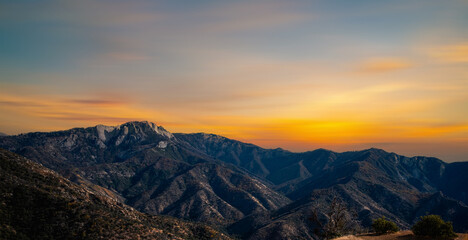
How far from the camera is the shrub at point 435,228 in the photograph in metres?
60.9

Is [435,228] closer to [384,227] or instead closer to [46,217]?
[384,227]

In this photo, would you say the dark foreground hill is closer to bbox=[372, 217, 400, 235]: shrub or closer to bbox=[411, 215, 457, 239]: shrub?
bbox=[372, 217, 400, 235]: shrub

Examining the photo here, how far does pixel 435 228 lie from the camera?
2430 inches

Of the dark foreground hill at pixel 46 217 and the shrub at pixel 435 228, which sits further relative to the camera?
the dark foreground hill at pixel 46 217

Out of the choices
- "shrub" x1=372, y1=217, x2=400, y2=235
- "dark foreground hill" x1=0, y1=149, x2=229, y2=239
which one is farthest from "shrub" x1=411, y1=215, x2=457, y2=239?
"dark foreground hill" x1=0, y1=149, x2=229, y2=239

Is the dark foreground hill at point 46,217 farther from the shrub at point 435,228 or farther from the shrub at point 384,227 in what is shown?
the shrub at point 435,228

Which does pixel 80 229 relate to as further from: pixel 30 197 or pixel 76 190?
pixel 76 190

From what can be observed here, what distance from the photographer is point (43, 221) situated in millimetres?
113125

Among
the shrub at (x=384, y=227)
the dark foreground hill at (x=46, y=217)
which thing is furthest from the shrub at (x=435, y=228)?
the dark foreground hill at (x=46, y=217)

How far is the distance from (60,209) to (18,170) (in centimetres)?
5017

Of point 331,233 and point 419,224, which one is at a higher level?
point 419,224

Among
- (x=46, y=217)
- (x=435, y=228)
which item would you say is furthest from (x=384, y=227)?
(x=46, y=217)

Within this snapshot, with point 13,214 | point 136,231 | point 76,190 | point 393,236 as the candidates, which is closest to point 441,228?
point 393,236

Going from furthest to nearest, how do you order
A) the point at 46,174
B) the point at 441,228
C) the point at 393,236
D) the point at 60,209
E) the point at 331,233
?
the point at 46,174
the point at 60,209
the point at 331,233
the point at 393,236
the point at 441,228
